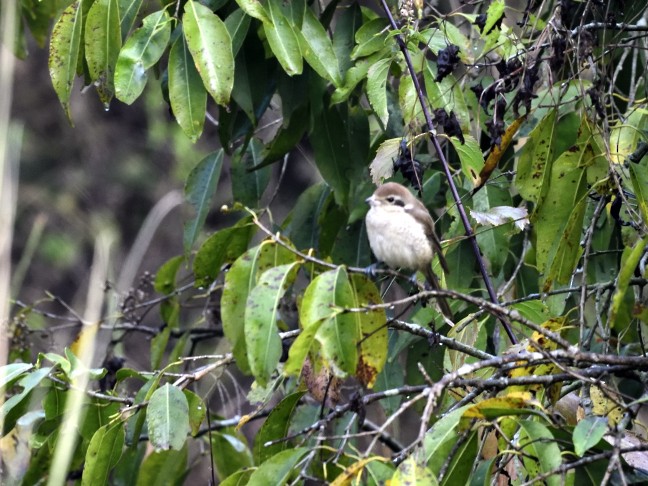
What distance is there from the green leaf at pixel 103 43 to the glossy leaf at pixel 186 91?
9.0 inches

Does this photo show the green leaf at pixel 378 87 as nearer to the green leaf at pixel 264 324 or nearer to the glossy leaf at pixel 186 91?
the glossy leaf at pixel 186 91

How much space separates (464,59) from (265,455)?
1.61 m

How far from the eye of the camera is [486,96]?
3.38m

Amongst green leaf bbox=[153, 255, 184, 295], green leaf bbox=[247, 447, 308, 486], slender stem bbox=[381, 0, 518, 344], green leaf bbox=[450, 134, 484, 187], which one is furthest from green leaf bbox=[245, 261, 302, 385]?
green leaf bbox=[153, 255, 184, 295]

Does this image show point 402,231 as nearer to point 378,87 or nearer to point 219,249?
point 378,87

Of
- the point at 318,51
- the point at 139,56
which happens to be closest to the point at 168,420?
the point at 139,56

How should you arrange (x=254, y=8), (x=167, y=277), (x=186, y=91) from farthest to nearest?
(x=167, y=277) → (x=186, y=91) → (x=254, y=8)

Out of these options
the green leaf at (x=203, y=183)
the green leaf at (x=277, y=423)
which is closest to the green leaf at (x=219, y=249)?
the green leaf at (x=277, y=423)

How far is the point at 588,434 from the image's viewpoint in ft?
7.57

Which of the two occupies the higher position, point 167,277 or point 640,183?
point 640,183

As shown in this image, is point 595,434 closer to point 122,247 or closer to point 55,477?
point 55,477

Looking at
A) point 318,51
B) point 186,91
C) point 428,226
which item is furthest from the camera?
point 428,226

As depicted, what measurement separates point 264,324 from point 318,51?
4.76 ft

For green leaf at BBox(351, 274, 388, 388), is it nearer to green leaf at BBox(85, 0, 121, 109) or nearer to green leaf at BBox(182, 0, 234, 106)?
green leaf at BBox(182, 0, 234, 106)
